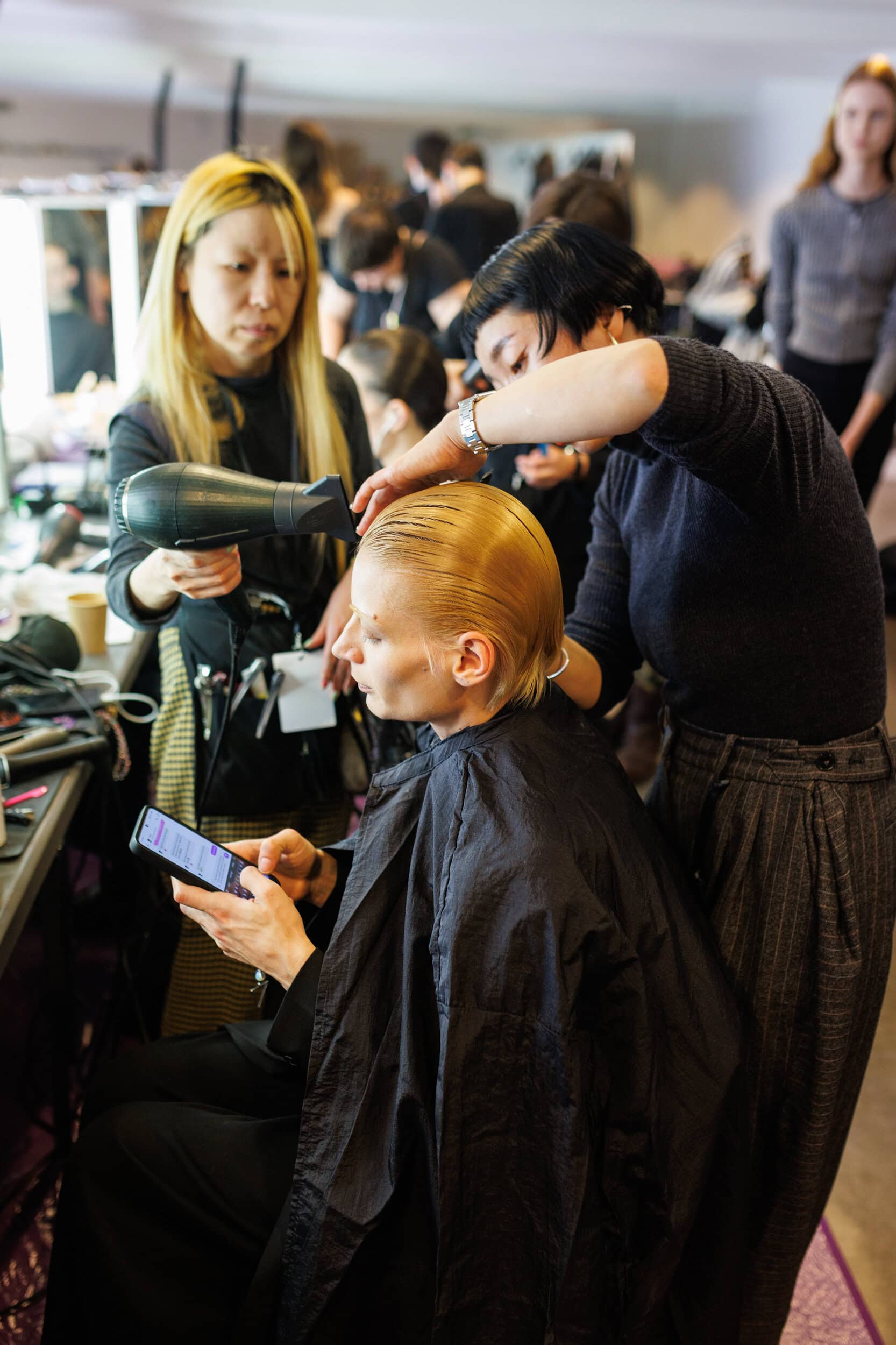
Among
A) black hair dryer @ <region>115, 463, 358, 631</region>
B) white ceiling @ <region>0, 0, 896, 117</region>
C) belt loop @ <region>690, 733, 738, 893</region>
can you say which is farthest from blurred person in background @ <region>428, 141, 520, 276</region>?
belt loop @ <region>690, 733, 738, 893</region>

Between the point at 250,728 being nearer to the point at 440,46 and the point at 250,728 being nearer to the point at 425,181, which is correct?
the point at 425,181

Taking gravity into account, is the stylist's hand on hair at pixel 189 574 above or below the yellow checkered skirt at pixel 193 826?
above

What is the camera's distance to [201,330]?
62.9 inches

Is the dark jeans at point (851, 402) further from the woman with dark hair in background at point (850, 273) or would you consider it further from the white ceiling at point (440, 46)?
the white ceiling at point (440, 46)

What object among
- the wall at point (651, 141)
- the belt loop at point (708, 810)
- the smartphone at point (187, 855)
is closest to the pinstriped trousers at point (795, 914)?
the belt loop at point (708, 810)

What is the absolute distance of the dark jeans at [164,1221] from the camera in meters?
1.14

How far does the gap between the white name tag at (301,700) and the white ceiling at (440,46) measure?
5.11 meters

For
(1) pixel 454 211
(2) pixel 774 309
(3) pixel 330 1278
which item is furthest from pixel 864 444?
(3) pixel 330 1278

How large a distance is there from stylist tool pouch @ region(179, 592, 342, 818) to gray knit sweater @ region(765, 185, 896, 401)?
233 centimetres

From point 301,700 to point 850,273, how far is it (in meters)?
2.44

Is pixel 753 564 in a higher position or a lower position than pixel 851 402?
higher

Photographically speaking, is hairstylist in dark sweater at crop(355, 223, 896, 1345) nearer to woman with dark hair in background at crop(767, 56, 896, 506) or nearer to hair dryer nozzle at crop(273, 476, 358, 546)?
hair dryer nozzle at crop(273, 476, 358, 546)

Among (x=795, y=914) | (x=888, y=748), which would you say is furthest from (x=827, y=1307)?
(x=888, y=748)

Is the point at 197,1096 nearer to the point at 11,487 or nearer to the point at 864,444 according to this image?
the point at 11,487
